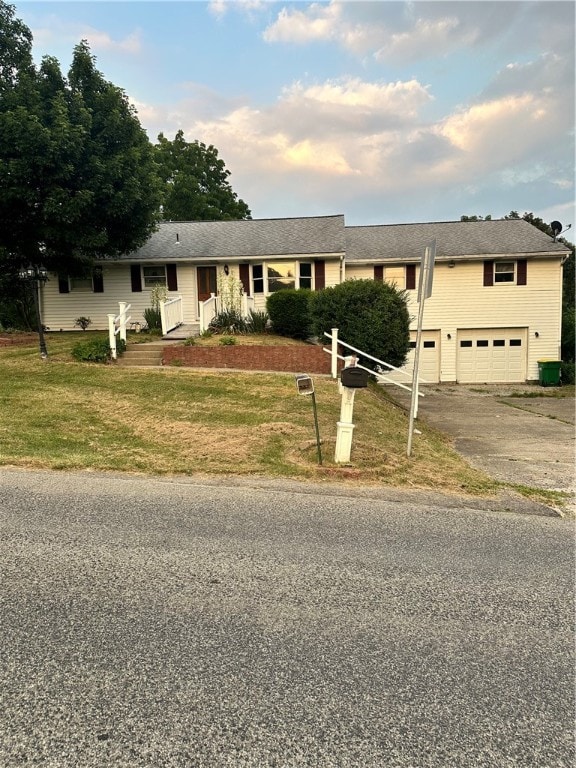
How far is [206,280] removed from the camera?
1930 centimetres

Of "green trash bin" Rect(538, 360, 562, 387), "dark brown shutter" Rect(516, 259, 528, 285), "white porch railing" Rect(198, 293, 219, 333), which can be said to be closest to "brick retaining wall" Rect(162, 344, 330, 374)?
"white porch railing" Rect(198, 293, 219, 333)

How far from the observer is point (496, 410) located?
13.2m

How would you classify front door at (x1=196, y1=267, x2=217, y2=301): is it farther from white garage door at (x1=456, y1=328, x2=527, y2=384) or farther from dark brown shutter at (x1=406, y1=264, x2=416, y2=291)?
white garage door at (x1=456, y1=328, x2=527, y2=384)

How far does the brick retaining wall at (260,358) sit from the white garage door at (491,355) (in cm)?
986

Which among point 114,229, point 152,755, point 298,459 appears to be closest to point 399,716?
point 152,755

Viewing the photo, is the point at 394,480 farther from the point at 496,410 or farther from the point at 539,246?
the point at 539,246

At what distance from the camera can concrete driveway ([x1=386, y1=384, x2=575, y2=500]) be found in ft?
22.0

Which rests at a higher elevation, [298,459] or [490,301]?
[490,301]

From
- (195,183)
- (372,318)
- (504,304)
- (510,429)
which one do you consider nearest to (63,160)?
(372,318)

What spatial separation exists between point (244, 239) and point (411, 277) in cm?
695

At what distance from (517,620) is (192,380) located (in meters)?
8.80

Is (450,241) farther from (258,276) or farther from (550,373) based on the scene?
(258,276)

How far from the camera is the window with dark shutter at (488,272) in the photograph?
19703 millimetres

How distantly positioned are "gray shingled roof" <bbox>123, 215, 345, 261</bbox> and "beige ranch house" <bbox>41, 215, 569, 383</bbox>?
2.7 inches
